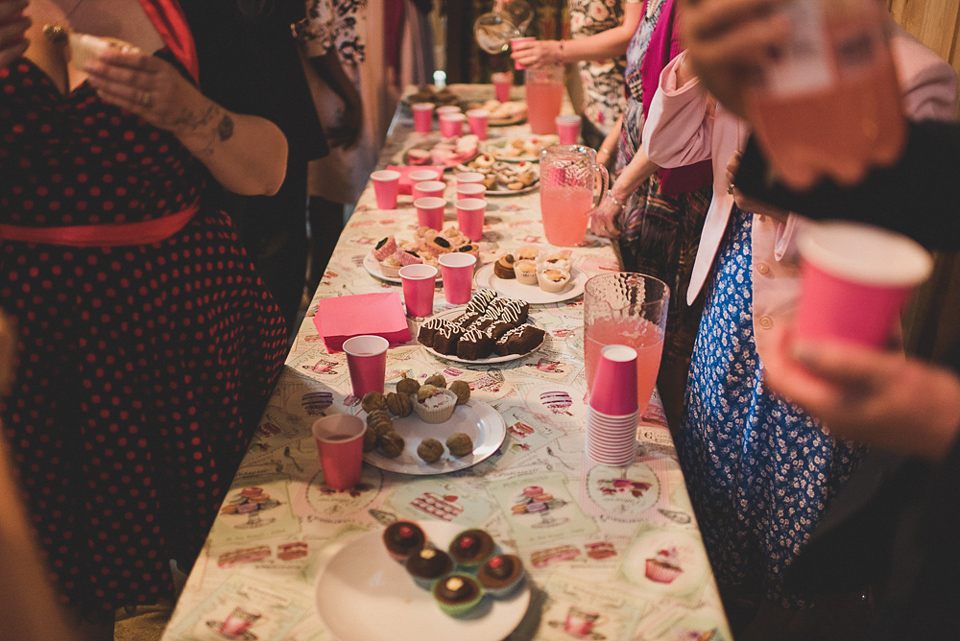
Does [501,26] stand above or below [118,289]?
above

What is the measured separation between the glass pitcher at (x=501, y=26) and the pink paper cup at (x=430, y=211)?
116cm

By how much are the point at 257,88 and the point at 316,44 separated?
67.4 inches

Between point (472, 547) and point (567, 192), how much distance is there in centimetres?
125

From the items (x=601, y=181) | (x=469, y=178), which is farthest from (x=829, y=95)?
(x=469, y=178)

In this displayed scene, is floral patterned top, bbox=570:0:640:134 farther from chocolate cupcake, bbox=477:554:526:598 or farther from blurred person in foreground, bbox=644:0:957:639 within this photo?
chocolate cupcake, bbox=477:554:526:598

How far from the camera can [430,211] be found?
2.09 m

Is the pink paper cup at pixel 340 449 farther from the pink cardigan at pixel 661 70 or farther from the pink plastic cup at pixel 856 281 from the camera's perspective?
the pink cardigan at pixel 661 70

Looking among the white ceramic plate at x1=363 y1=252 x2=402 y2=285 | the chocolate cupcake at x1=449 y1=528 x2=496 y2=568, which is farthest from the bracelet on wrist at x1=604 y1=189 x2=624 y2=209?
the chocolate cupcake at x1=449 y1=528 x2=496 y2=568

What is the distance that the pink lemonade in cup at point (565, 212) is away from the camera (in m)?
2.00

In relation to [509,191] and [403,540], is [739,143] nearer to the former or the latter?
[509,191]

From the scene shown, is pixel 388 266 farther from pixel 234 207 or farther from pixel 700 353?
pixel 234 207

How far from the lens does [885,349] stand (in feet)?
2.09

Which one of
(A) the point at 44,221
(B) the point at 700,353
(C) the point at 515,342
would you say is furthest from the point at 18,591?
(B) the point at 700,353

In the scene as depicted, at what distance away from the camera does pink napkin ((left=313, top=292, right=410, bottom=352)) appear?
1.53 metres
